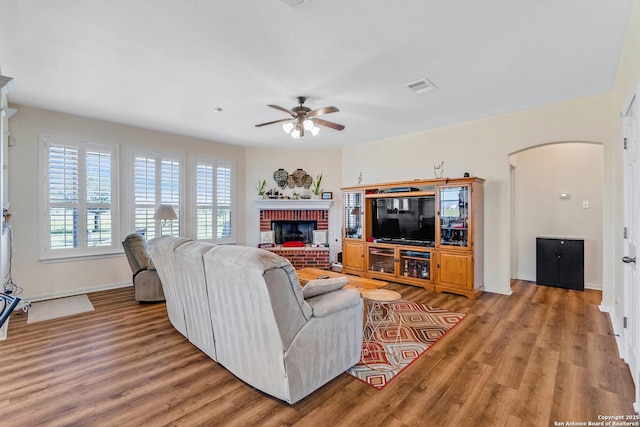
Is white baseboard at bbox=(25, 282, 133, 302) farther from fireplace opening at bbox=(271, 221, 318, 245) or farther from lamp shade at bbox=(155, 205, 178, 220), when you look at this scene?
fireplace opening at bbox=(271, 221, 318, 245)

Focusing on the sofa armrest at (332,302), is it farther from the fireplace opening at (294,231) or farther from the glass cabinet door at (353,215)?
the fireplace opening at (294,231)

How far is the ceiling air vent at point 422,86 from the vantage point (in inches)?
136

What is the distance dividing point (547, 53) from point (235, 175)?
565 cm

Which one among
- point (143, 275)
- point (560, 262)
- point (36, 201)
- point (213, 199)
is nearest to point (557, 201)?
point (560, 262)

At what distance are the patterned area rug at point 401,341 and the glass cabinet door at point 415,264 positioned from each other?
109 centimetres

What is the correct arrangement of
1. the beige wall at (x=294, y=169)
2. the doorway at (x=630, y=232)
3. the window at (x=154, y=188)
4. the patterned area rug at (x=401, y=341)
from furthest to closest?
the beige wall at (x=294, y=169)
the window at (x=154, y=188)
the patterned area rug at (x=401, y=341)
the doorway at (x=630, y=232)

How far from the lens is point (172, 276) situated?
2936 millimetres

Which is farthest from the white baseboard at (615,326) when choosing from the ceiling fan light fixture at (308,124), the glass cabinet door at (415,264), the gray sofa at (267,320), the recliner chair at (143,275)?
the recliner chair at (143,275)

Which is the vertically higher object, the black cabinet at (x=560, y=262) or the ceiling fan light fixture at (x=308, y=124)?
the ceiling fan light fixture at (x=308, y=124)

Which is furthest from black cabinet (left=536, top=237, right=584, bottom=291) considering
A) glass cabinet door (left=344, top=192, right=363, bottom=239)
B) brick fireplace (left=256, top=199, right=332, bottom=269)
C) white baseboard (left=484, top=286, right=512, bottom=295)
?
brick fireplace (left=256, top=199, right=332, bottom=269)

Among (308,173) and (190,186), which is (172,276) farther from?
(308,173)

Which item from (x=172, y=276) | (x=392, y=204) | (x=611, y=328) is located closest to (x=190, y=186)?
(x=172, y=276)

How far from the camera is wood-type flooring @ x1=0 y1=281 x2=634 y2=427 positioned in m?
Result: 1.93

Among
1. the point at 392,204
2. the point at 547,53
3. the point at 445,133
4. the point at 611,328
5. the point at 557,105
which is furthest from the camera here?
the point at 392,204
